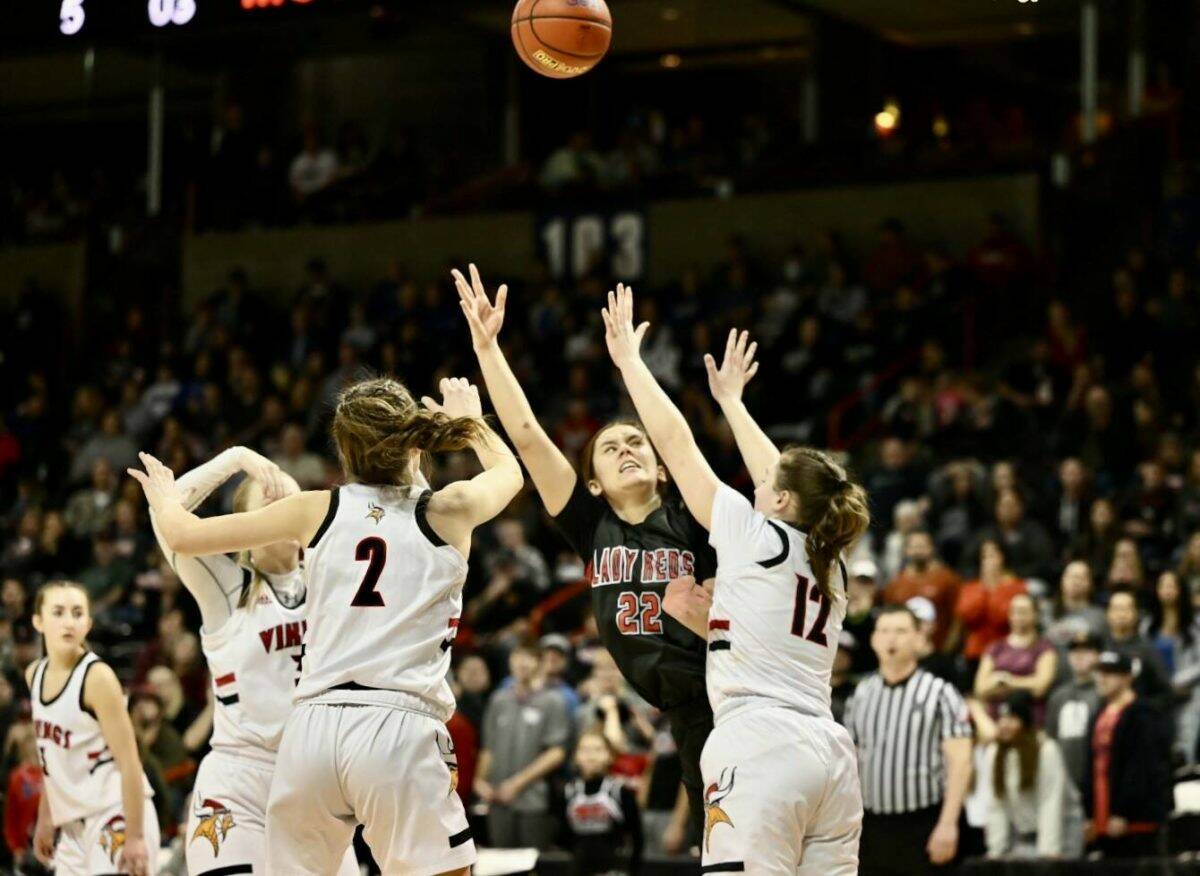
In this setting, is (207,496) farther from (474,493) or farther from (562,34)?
(562,34)

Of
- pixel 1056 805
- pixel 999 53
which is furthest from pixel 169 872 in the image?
pixel 999 53

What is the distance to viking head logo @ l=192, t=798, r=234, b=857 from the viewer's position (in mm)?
6289

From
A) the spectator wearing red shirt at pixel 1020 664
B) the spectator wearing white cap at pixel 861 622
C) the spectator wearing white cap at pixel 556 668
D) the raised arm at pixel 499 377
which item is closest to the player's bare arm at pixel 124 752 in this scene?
the raised arm at pixel 499 377

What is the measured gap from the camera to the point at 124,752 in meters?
7.13

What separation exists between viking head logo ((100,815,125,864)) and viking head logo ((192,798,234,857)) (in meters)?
1.30

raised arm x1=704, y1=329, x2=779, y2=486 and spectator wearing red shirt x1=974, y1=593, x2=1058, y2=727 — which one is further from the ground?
raised arm x1=704, y1=329, x2=779, y2=486

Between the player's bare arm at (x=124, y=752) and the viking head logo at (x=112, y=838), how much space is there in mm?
63

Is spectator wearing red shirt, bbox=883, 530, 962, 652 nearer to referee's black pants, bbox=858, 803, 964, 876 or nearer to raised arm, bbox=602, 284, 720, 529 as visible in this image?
referee's black pants, bbox=858, 803, 964, 876

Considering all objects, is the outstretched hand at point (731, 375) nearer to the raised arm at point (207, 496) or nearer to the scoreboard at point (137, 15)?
the raised arm at point (207, 496)

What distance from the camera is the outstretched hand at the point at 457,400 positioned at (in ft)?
18.5

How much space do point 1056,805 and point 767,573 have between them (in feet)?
18.0

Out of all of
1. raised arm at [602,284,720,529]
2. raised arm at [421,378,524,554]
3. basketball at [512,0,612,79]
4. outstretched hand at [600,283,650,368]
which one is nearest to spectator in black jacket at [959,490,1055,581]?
basketball at [512,0,612,79]

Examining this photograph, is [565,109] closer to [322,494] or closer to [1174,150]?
[1174,150]

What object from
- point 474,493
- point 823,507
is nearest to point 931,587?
point 823,507
